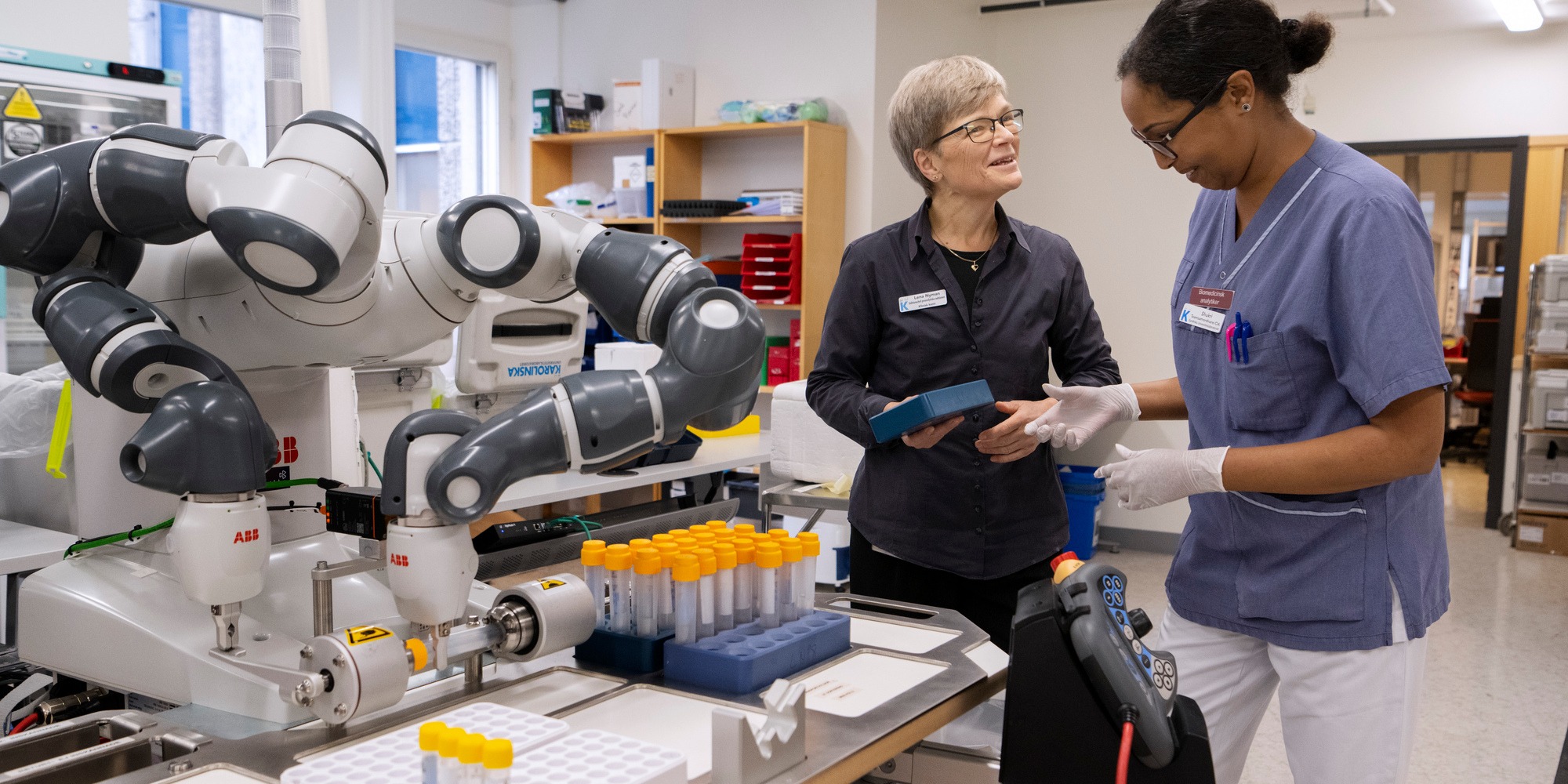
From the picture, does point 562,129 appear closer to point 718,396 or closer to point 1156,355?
point 1156,355

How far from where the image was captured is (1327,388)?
1.41 metres

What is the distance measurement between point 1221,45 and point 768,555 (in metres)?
0.84

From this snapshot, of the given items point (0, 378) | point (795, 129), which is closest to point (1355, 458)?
point (0, 378)

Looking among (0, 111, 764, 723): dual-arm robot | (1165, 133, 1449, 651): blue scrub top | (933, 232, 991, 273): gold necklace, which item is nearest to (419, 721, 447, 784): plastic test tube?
(0, 111, 764, 723): dual-arm robot

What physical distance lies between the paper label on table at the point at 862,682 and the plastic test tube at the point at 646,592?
0.20 meters

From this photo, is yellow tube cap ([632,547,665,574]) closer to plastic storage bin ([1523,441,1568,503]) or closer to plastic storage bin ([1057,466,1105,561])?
plastic storage bin ([1057,466,1105,561])

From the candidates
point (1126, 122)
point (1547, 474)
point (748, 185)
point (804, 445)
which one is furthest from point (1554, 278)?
point (804, 445)

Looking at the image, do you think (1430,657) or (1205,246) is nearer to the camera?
(1205,246)

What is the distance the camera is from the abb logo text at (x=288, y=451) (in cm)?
144

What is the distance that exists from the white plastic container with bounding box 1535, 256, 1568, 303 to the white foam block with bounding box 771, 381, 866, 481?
165 inches

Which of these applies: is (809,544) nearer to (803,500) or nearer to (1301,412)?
(1301,412)

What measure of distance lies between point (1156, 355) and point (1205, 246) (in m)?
4.16

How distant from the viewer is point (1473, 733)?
341cm

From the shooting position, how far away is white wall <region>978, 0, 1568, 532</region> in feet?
18.0
